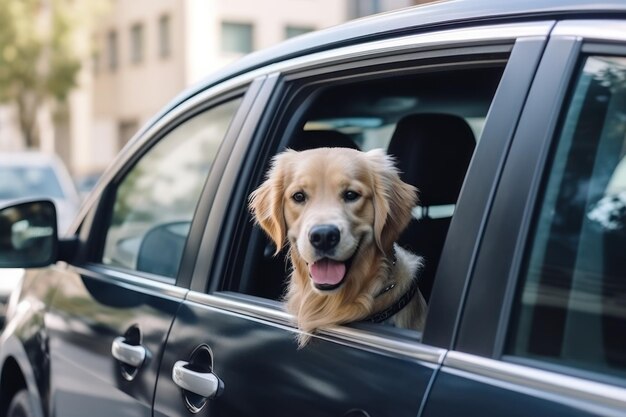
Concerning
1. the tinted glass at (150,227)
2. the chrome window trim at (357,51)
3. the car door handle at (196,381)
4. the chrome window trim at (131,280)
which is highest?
the chrome window trim at (357,51)

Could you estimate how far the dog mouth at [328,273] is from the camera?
2361 mm

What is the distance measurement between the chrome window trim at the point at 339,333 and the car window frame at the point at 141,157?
0.70ft

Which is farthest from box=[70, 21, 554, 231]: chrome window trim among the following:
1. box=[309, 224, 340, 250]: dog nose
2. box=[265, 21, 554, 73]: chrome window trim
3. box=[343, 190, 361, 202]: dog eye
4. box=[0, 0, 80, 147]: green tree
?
box=[0, 0, 80, 147]: green tree

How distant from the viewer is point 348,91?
3428 millimetres

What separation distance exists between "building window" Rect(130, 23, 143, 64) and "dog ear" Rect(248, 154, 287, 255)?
35.2 meters

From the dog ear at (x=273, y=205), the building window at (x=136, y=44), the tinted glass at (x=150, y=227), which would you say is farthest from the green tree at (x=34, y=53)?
the dog ear at (x=273, y=205)

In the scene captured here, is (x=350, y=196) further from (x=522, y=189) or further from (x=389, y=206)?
(x=522, y=189)

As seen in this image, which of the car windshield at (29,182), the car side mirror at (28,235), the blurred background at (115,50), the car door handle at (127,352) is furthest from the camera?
the blurred background at (115,50)

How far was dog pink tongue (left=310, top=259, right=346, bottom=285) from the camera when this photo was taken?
2.37m

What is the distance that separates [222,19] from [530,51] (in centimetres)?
3197

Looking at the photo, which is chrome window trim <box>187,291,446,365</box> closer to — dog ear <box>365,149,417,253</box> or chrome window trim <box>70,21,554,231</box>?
dog ear <box>365,149,417,253</box>

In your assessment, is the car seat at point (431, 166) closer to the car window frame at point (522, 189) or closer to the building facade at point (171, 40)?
the car window frame at point (522, 189)

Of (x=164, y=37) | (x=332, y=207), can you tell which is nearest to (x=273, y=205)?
(x=332, y=207)

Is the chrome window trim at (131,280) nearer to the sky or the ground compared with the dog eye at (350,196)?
nearer to the ground
